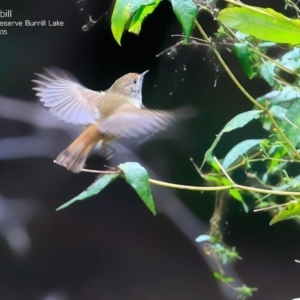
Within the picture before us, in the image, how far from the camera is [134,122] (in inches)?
22.6

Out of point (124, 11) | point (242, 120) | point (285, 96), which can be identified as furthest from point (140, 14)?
point (285, 96)

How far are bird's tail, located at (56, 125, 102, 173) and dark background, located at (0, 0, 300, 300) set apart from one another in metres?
0.22

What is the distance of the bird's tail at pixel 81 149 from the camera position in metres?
0.69

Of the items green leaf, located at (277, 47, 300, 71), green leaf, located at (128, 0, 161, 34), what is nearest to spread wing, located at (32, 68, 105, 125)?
green leaf, located at (128, 0, 161, 34)

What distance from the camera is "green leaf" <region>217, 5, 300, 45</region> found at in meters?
0.47

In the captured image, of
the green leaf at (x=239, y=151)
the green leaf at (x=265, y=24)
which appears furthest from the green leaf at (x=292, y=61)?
the green leaf at (x=265, y=24)

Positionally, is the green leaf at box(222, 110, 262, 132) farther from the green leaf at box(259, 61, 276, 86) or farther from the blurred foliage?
the green leaf at box(259, 61, 276, 86)

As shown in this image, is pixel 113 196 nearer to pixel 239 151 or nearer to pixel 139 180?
pixel 239 151

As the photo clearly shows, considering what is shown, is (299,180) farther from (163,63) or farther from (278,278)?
(278,278)

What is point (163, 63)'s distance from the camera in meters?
0.90

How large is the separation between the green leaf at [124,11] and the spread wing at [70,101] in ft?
0.66

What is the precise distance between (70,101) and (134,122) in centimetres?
17

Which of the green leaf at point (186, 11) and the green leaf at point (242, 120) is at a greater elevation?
the green leaf at point (186, 11)

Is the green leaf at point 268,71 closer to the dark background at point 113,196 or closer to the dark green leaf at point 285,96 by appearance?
the dark green leaf at point 285,96
